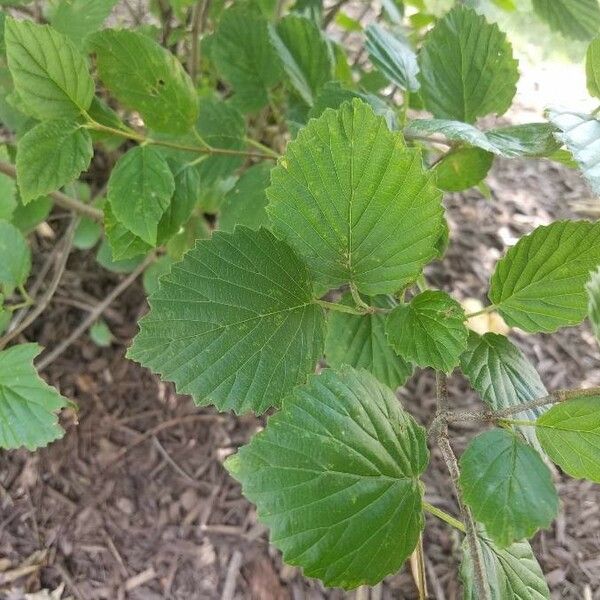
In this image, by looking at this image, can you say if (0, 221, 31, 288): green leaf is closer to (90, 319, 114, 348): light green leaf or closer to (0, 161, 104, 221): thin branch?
(0, 161, 104, 221): thin branch

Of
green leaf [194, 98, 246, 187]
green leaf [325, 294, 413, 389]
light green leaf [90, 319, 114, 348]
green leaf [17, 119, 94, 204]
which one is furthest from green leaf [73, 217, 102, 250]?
green leaf [325, 294, 413, 389]

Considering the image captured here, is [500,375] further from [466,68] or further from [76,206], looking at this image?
[76,206]

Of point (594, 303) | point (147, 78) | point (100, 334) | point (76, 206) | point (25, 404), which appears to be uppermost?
point (147, 78)

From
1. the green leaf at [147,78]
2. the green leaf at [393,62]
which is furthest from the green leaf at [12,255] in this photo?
the green leaf at [393,62]

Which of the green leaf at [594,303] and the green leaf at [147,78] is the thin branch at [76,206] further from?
the green leaf at [594,303]

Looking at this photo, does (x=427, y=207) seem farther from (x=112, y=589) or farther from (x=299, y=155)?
(x=112, y=589)

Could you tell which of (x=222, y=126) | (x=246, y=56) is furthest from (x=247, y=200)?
(x=246, y=56)
